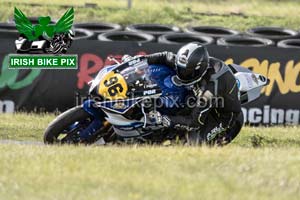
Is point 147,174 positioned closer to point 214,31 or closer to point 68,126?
Answer: point 68,126

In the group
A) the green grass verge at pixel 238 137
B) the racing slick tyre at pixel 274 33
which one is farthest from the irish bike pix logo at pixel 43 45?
the racing slick tyre at pixel 274 33

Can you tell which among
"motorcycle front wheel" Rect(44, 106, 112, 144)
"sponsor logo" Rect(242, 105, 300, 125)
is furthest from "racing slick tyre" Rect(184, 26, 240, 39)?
"motorcycle front wheel" Rect(44, 106, 112, 144)

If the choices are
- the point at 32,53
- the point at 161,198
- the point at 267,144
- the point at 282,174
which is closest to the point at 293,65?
the point at 267,144

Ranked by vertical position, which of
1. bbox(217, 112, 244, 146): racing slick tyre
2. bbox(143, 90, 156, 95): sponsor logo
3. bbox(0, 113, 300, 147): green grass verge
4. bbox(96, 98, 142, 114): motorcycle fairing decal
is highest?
bbox(143, 90, 156, 95): sponsor logo

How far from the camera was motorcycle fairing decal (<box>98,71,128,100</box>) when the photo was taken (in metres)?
9.12

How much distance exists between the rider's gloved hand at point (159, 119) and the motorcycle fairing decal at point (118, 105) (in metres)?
0.29

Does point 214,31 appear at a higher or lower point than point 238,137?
higher

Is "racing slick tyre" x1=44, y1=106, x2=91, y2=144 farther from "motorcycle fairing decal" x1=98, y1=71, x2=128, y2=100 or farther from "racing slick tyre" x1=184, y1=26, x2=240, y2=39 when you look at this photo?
"racing slick tyre" x1=184, y1=26, x2=240, y2=39

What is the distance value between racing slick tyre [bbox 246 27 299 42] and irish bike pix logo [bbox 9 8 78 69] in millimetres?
4411

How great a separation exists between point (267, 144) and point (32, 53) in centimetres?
588

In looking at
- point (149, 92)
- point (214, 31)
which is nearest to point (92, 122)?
point (149, 92)

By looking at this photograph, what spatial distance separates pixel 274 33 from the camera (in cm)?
1747

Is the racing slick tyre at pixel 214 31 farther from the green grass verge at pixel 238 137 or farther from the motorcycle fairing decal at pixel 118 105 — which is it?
the motorcycle fairing decal at pixel 118 105

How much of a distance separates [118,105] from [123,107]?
71 millimetres
